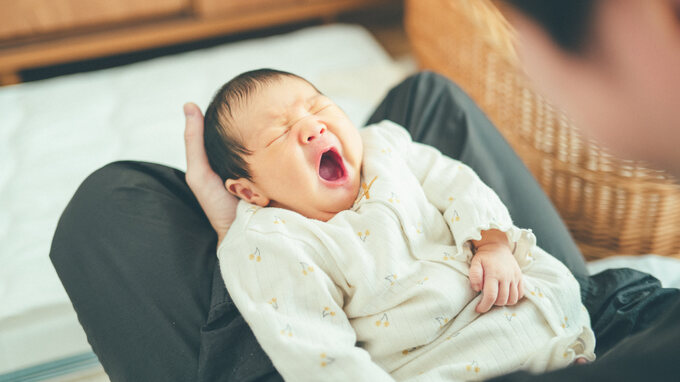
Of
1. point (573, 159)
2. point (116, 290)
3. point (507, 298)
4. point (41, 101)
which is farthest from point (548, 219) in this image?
point (41, 101)

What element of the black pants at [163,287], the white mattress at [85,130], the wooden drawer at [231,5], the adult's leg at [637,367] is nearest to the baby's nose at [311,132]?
the black pants at [163,287]

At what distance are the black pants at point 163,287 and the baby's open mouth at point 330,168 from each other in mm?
209

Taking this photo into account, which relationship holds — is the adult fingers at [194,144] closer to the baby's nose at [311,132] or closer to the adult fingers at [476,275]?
the baby's nose at [311,132]

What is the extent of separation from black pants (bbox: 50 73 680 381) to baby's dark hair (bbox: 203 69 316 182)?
11 centimetres

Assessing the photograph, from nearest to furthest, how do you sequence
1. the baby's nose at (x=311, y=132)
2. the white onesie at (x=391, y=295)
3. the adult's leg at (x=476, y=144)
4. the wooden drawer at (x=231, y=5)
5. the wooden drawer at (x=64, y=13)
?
1. the white onesie at (x=391, y=295)
2. the baby's nose at (x=311, y=132)
3. the adult's leg at (x=476, y=144)
4. the wooden drawer at (x=64, y=13)
5. the wooden drawer at (x=231, y=5)

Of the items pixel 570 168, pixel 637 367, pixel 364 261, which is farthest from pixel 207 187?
pixel 570 168

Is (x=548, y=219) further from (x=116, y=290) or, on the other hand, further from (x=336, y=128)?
(x=116, y=290)

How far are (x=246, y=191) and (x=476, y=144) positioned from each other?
429mm

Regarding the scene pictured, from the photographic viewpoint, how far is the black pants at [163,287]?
2.73 ft

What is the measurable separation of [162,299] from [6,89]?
118 cm

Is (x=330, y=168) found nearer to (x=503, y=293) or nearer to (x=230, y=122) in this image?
(x=230, y=122)

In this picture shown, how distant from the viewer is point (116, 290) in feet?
2.83

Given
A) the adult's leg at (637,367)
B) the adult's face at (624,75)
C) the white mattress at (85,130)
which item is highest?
the adult's face at (624,75)

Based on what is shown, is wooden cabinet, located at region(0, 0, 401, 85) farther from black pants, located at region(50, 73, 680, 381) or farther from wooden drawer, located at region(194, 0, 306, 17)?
black pants, located at region(50, 73, 680, 381)
